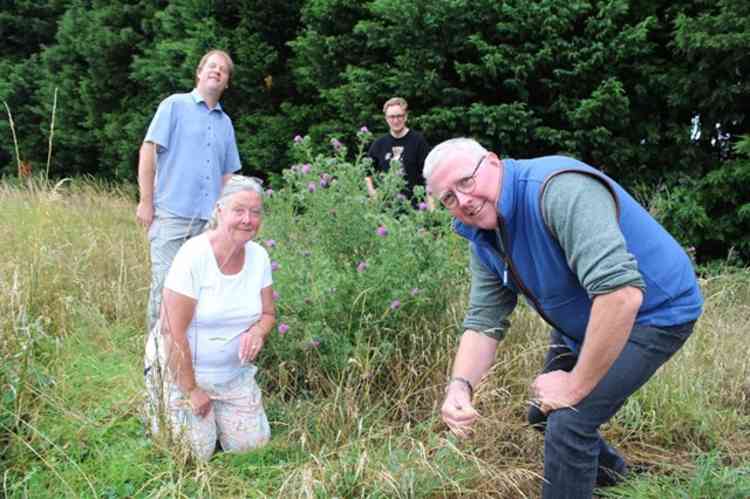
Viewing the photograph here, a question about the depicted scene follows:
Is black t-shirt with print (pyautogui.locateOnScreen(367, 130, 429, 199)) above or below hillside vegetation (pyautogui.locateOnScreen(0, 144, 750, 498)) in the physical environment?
above

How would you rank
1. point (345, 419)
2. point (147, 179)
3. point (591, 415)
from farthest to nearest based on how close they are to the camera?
point (147, 179), point (345, 419), point (591, 415)

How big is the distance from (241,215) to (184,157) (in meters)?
1.59

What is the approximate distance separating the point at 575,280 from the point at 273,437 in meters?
1.58

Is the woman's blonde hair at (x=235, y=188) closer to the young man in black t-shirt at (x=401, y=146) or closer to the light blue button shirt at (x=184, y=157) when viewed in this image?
the light blue button shirt at (x=184, y=157)

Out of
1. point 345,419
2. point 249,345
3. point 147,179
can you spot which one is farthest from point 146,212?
point 345,419

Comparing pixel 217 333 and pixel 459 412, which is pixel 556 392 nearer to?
pixel 459 412

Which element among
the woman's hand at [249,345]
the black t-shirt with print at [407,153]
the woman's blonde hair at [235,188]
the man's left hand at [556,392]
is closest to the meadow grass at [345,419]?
the woman's hand at [249,345]

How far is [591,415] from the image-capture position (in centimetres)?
→ 221

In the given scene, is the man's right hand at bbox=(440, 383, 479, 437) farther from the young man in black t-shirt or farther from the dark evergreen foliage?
the dark evergreen foliage

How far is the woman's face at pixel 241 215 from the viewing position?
9.57ft

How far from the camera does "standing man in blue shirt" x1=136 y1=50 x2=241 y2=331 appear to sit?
14.0 ft

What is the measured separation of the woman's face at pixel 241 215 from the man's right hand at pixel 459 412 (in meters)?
1.09

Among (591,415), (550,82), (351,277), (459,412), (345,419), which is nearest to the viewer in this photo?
(591,415)

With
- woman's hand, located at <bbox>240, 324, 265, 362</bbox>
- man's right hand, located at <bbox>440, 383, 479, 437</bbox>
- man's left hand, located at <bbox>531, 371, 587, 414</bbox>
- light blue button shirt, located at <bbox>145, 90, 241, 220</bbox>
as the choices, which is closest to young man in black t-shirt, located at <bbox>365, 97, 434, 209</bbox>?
light blue button shirt, located at <bbox>145, 90, 241, 220</bbox>
